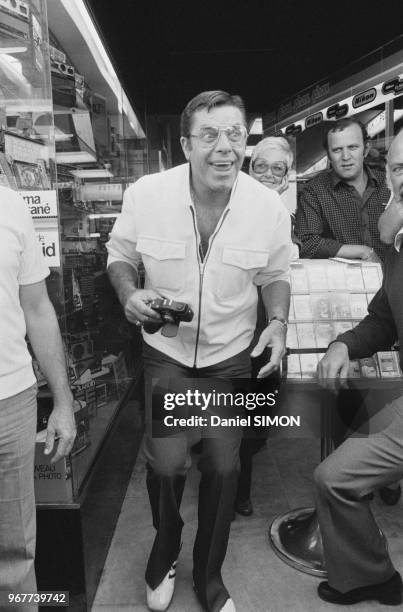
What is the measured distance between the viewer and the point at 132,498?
103 inches

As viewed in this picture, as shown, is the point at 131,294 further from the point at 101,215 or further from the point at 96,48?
the point at 96,48

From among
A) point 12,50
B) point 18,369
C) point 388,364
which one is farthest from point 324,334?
point 12,50

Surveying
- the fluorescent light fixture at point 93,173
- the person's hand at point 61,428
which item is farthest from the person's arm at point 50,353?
the fluorescent light fixture at point 93,173

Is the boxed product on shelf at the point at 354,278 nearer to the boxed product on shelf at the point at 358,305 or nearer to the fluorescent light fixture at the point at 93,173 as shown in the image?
the boxed product on shelf at the point at 358,305

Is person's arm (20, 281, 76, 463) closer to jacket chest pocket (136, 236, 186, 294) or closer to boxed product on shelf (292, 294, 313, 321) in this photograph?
jacket chest pocket (136, 236, 186, 294)

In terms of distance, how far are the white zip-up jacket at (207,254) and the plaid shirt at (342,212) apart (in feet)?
2.95

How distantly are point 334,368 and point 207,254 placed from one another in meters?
0.60

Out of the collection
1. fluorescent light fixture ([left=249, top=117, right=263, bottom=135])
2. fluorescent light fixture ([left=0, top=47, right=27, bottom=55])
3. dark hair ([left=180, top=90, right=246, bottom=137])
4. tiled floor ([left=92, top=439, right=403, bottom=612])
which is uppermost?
fluorescent light fixture ([left=249, top=117, right=263, bottom=135])

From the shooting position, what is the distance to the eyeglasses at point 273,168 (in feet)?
8.00

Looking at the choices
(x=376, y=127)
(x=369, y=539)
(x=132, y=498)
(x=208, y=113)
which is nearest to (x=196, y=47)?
(x=376, y=127)

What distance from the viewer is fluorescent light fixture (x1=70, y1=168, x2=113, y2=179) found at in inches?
87.0

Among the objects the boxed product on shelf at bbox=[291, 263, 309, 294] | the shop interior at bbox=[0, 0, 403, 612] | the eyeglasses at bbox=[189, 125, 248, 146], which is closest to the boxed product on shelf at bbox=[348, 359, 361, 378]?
the shop interior at bbox=[0, 0, 403, 612]

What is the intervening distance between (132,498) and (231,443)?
117cm

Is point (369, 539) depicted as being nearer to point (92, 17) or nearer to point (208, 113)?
point (208, 113)
